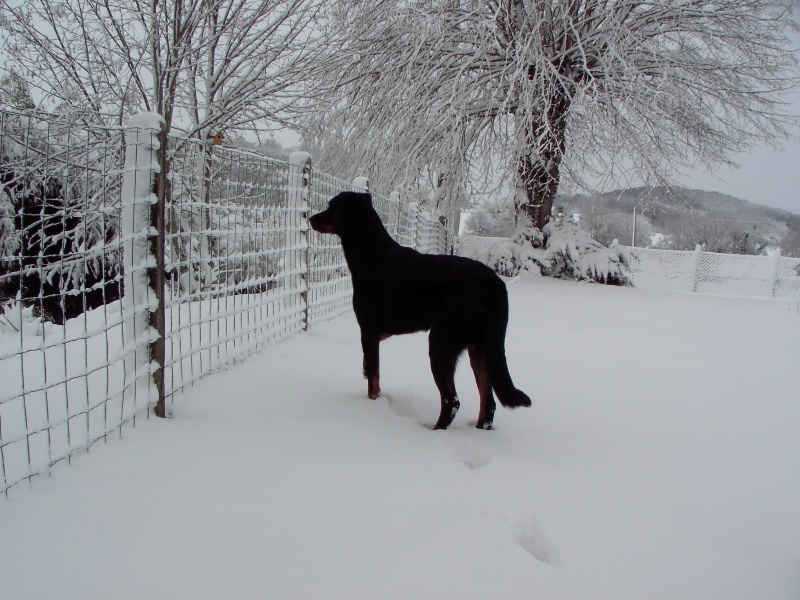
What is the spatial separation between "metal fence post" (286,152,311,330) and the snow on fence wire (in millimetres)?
12

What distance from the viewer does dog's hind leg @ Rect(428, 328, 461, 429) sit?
94.1 inches

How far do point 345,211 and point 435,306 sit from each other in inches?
35.1

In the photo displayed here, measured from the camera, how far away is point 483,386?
96.9 inches

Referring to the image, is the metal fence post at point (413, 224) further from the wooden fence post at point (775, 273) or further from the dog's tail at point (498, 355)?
the wooden fence post at point (775, 273)

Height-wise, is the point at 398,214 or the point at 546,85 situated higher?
the point at 546,85

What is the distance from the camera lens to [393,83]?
9.98 metres

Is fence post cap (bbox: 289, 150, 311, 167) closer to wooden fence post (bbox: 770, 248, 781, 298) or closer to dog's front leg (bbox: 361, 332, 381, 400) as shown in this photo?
dog's front leg (bbox: 361, 332, 381, 400)

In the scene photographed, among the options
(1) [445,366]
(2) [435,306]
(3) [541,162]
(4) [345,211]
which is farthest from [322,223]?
(3) [541,162]

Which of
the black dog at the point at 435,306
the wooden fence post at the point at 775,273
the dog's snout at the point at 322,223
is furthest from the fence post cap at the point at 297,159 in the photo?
the wooden fence post at the point at 775,273

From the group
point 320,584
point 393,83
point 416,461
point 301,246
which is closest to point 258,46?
point 393,83

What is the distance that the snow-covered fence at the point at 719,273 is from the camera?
1594cm

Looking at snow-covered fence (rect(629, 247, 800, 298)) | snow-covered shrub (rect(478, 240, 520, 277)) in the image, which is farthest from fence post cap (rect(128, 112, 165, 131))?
snow-covered fence (rect(629, 247, 800, 298))

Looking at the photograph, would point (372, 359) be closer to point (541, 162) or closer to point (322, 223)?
point (322, 223)

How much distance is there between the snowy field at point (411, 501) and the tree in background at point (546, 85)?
6580mm
